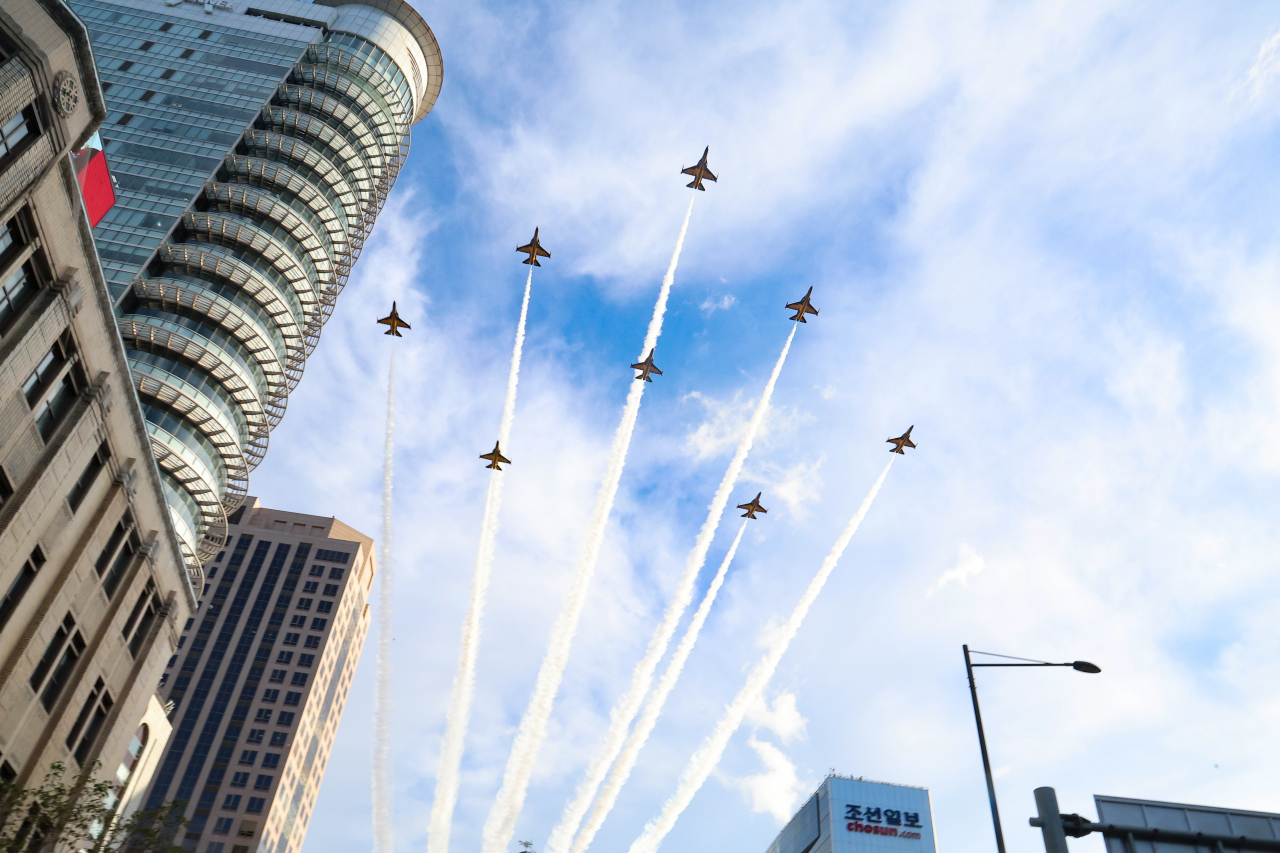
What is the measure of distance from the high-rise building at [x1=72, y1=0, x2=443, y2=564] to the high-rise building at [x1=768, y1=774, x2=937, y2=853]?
115026 millimetres

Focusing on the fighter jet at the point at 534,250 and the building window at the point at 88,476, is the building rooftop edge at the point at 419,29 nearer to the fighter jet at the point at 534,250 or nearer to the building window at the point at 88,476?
the fighter jet at the point at 534,250

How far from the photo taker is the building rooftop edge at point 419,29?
120562 mm

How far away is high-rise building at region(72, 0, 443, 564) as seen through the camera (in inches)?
3059

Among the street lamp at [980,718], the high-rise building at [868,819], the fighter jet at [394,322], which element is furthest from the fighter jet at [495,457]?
the high-rise building at [868,819]

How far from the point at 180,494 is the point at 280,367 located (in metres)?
18.6

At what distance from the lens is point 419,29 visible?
12250 centimetres

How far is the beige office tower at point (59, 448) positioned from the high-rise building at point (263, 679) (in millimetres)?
73022

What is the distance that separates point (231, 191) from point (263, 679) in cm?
9373

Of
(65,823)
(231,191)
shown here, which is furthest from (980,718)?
(231,191)

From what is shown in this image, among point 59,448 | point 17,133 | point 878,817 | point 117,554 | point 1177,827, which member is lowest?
point 1177,827

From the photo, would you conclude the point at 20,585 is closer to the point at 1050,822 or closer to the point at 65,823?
the point at 65,823

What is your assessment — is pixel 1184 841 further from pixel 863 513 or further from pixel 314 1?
pixel 314 1

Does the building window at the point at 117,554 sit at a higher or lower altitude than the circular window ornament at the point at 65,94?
lower

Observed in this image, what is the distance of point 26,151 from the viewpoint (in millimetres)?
42625
